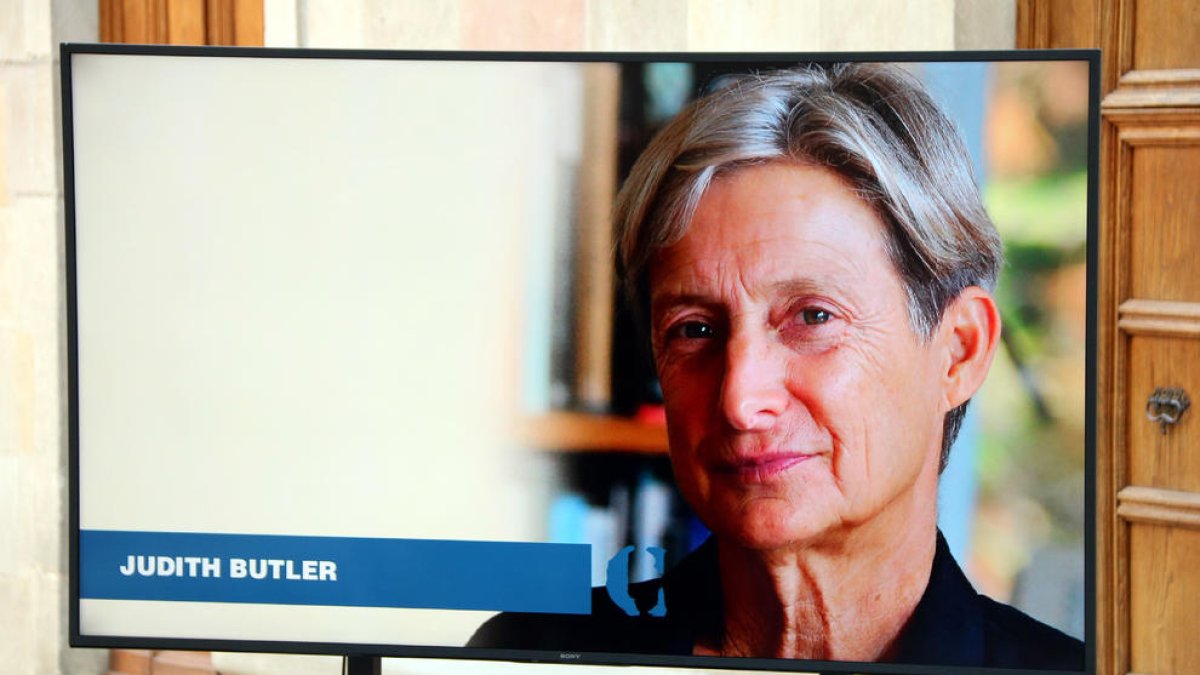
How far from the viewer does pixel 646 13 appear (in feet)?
12.3

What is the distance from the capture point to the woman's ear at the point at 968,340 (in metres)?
2.55

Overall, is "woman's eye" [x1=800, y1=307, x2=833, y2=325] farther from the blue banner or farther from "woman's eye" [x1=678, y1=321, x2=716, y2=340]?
the blue banner

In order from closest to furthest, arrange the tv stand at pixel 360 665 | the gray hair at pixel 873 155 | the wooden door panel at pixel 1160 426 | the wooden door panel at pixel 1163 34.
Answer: the gray hair at pixel 873 155 < the tv stand at pixel 360 665 < the wooden door panel at pixel 1163 34 < the wooden door panel at pixel 1160 426

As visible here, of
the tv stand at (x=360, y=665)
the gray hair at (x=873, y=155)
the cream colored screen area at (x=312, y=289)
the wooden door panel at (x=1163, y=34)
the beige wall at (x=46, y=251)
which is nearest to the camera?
the gray hair at (x=873, y=155)

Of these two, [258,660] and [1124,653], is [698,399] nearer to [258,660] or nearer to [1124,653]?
[1124,653]

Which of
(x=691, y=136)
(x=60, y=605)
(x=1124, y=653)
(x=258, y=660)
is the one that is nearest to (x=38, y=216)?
(x=60, y=605)

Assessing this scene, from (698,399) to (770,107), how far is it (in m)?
0.52

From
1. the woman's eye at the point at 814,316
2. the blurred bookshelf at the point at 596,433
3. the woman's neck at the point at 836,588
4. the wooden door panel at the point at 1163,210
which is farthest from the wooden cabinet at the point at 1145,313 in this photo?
the blurred bookshelf at the point at 596,433

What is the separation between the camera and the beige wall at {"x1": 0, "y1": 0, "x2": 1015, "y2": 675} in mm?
3996

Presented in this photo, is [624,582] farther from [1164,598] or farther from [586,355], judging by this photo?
[1164,598]

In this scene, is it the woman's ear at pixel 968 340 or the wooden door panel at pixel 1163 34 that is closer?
the woman's ear at pixel 968 340

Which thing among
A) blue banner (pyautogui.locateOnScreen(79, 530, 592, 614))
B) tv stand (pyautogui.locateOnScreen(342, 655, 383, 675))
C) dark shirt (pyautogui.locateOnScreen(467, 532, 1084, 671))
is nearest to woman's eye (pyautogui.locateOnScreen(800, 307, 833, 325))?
dark shirt (pyautogui.locateOnScreen(467, 532, 1084, 671))

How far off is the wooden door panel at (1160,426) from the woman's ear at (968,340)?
38.1 inches

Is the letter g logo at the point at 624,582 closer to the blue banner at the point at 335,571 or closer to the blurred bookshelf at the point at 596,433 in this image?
the blue banner at the point at 335,571
